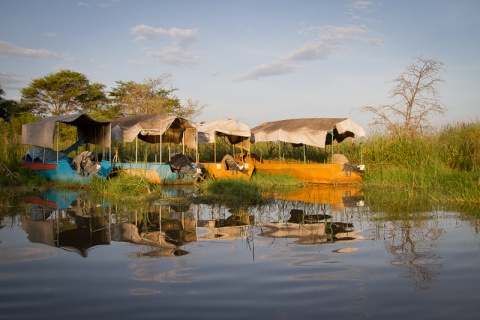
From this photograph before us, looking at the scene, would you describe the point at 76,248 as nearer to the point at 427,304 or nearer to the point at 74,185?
the point at 427,304

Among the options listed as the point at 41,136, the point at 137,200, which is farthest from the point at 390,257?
the point at 41,136

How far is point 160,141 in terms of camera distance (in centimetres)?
1578

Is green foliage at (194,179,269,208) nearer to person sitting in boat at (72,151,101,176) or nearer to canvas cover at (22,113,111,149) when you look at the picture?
person sitting in boat at (72,151,101,176)

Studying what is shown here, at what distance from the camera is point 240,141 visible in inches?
739

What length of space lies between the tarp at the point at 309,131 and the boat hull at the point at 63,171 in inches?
255

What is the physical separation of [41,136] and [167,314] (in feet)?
41.6

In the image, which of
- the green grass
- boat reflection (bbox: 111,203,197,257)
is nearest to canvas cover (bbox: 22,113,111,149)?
the green grass

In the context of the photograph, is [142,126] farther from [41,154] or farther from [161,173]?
[41,154]

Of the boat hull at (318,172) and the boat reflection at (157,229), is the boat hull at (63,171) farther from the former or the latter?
the boat hull at (318,172)

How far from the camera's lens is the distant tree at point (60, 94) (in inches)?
1314

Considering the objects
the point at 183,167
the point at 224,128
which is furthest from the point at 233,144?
the point at 183,167

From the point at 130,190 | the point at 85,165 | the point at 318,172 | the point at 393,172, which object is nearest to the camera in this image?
the point at 130,190

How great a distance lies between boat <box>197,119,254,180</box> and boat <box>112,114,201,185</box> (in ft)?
1.91

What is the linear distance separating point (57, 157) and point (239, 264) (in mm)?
11196
